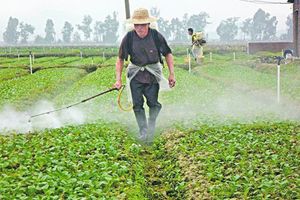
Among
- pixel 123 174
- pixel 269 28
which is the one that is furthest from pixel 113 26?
pixel 123 174

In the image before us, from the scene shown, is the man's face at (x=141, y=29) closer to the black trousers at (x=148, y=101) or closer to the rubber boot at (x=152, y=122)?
the black trousers at (x=148, y=101)

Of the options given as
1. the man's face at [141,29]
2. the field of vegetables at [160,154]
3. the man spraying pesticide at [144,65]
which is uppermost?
the man's face at [141,29]

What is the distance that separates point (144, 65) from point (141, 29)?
67 centimetres

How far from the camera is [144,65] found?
9.28 meters

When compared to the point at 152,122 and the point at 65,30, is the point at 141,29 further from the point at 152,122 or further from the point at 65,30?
the point at 65,30

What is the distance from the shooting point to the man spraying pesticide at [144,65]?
9.18 metres

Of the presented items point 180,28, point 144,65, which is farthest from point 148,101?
A: point 180,28

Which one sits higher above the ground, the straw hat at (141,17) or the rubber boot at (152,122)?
the straw hat at (141,17)

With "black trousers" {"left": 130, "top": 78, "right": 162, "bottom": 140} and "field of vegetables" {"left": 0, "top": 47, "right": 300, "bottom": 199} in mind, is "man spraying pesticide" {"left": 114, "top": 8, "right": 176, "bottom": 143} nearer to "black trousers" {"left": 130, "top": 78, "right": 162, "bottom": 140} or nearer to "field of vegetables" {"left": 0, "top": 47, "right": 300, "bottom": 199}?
"black trousers" {"left": 130, "top": 78, "right": 162, "bottom": 140}

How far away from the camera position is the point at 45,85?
2050 cm

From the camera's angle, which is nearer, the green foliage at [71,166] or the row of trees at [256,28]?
the green foliage at [71,166]

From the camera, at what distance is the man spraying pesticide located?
9180mm

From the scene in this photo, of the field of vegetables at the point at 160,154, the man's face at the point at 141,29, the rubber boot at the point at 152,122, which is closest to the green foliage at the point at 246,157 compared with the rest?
the field of vegetables at the point at 160,154

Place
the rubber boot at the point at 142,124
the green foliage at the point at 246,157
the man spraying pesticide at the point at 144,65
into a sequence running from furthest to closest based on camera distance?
the rubber boot at the point at 142,124
the man spraying pesticide at the point at 144,65
the green foliage at the point at 246,157
